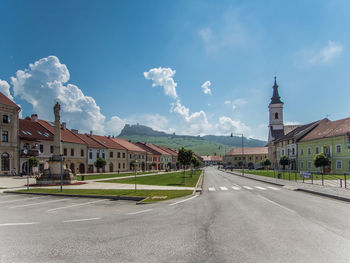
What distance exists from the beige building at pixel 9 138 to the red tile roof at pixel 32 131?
5.26 feet

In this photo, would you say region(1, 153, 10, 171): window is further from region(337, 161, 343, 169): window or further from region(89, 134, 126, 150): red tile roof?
region(337, 161, 343, 169): window

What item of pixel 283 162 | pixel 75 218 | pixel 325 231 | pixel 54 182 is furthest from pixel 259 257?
pixel 283 162

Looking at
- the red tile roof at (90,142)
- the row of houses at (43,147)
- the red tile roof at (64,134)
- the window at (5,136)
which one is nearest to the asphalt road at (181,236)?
the row of houses at (43,147)

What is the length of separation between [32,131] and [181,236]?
45.2m

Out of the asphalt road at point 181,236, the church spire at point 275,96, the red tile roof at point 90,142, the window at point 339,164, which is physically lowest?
the window at point 339,164

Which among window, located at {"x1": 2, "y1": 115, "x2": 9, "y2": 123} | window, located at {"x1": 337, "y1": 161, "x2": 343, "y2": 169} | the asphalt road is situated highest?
window, located at {"x1": 2, "y1": 115, "x2": 9, "y2": 123}

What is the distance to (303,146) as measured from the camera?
190ft

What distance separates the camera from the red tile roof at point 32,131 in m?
41.6

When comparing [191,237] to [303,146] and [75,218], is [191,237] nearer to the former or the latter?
[75,218]

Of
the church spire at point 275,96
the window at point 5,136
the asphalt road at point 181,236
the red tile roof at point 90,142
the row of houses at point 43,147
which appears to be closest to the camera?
the asphalt road at point 181,236

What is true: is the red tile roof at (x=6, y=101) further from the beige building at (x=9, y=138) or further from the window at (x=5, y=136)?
the window at (x=5, y=136)

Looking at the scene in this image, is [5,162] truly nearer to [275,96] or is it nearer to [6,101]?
[6,101]

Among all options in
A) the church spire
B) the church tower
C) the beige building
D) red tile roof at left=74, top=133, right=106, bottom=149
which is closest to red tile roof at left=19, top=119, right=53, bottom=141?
the beige building

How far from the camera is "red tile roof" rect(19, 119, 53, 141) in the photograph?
41581mm
